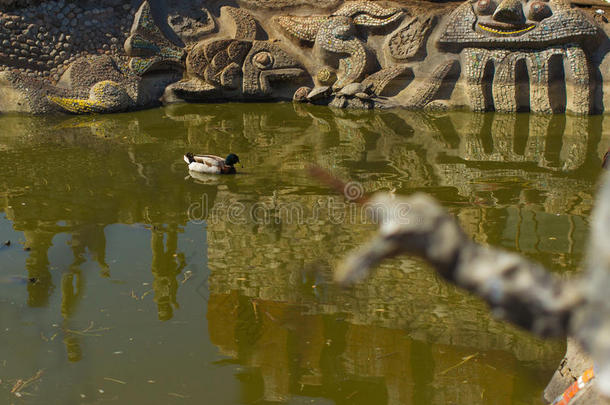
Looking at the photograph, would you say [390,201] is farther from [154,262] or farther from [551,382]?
[154,262]

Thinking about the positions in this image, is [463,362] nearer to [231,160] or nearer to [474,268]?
[474,268]

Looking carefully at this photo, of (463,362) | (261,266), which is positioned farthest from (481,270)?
(261,266)

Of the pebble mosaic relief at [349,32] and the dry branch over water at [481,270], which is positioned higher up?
the pebble mosaic relief at [349,32]

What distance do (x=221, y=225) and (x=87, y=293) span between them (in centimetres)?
129

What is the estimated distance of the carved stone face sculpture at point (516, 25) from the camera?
8609 mm

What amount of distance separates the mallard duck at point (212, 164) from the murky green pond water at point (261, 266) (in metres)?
0.09

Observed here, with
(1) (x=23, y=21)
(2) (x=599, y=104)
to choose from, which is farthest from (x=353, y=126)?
(1) (x=23, y=21)

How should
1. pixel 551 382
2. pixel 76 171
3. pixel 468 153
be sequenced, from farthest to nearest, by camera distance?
pixel 468 153 → pixel 76 171 → pixel 551 382

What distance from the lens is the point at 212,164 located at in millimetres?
6215

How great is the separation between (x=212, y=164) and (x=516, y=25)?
489 centimetres

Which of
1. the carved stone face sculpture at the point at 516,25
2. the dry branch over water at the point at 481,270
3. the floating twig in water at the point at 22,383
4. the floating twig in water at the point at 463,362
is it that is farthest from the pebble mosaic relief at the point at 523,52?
the dry branch over water at the point at 481,270

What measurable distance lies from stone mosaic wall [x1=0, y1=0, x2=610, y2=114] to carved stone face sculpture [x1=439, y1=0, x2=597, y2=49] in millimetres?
17

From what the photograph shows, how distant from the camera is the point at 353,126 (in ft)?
Answer: 27.7

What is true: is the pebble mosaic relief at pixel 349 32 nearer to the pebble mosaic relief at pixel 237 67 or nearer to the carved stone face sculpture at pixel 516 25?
the pebble mosaic relief at pixel 237 67
